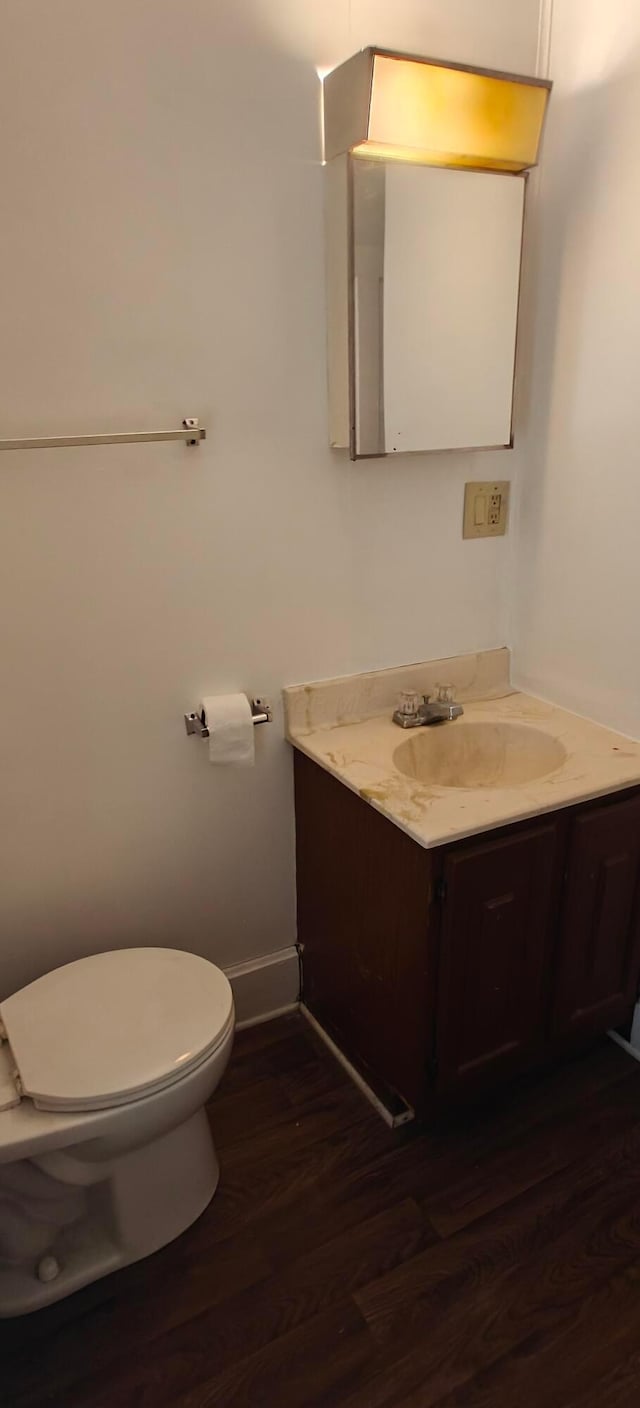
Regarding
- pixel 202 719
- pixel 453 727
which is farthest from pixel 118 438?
pixel 453 727

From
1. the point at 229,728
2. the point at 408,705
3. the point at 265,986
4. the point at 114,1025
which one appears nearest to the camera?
the point at 114,1025

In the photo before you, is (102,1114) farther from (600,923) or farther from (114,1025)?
(600,923)

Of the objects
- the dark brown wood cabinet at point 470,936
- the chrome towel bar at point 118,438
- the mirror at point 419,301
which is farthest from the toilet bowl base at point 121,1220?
the mirror at point 419,301

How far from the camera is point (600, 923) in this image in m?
1.65

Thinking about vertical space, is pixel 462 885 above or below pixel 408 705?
below

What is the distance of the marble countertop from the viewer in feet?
4.64

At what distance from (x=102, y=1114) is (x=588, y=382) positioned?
1599 mm

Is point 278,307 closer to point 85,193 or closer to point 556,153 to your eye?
point 85,193

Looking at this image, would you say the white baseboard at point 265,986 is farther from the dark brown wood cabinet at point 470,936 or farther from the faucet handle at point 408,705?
the faucet handle at point 408,705

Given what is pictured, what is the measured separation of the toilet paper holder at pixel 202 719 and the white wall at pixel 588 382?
26.5 inches

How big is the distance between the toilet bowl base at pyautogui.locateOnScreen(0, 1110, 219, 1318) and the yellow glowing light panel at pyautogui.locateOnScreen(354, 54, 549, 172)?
177cm

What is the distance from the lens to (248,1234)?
149 cm

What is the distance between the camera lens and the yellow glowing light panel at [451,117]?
1.38 meters

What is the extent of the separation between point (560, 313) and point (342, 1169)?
1.78 m
